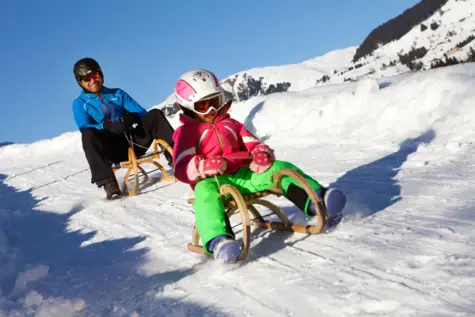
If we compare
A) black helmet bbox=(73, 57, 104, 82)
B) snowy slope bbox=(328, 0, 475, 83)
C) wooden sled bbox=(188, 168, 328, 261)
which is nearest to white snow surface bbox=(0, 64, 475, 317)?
wooden sled bbox=(188, 168, 328, 261)

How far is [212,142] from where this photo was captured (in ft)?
11.4

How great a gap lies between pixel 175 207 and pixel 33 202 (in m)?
2.74

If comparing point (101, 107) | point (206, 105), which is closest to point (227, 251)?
point (206, 105)

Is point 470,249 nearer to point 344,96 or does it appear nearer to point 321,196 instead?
point 321,196

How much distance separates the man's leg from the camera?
5.93 m

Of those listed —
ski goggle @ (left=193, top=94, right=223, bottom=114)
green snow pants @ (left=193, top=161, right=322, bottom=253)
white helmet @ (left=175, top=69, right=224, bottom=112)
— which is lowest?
green snow pants @ (left=193, top=161, right=322, bottom=253)

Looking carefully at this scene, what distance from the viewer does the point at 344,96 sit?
25.1ft

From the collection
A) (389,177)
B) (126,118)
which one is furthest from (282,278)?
(126,118)

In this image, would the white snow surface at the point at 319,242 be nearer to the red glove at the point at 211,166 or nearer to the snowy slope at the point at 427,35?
the red glove at the point at 211,166

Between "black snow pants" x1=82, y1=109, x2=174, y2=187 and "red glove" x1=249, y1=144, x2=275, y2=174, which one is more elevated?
"black snow pants" x1=82, y1=109, x2=174, y2=187

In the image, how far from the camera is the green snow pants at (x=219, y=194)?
2912 millimetres

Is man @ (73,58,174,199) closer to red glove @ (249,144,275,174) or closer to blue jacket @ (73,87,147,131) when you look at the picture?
blue jacket @ (73,87,147,131)

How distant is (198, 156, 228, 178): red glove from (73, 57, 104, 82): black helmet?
11.8 feet

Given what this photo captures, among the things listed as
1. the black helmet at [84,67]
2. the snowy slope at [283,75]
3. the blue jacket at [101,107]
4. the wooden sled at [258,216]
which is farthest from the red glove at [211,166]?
the snowy slope at [283,75]
